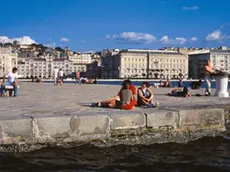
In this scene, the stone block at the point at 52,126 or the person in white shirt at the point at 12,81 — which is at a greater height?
the person in white shirt at the point at 12,81

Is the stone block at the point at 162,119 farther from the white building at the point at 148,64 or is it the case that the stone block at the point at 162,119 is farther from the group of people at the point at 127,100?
the white building at the point at 148,64

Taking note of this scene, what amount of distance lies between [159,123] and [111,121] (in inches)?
47.8

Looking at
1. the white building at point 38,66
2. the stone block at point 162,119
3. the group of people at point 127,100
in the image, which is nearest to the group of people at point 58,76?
the group of people at point 127,100

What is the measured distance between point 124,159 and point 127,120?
44.5 inches

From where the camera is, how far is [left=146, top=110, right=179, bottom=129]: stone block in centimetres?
820

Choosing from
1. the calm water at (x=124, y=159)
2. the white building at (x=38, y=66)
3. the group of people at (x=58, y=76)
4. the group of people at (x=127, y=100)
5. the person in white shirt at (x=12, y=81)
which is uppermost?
the white building at (x=38, y=66)

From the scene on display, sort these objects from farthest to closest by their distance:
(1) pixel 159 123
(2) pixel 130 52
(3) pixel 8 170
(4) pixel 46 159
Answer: (2) pixel 130 52 < (1) pixel 159 123 < (4) pixel 46 159 < (3) pixel 8 170

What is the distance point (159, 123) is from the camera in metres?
8.30

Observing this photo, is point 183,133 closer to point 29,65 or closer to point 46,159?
point 46,159

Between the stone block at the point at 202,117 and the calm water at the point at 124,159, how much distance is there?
0.84 meters

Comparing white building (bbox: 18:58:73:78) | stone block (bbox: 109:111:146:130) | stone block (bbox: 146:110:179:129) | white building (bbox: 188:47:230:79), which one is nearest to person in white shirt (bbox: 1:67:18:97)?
stone block (bbox: 109:111:146:130)

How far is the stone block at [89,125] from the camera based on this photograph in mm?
7398

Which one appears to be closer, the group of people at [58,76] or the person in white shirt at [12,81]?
the person in white shirt at [12,81]

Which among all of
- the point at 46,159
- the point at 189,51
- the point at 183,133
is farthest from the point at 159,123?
the point at 189,51
